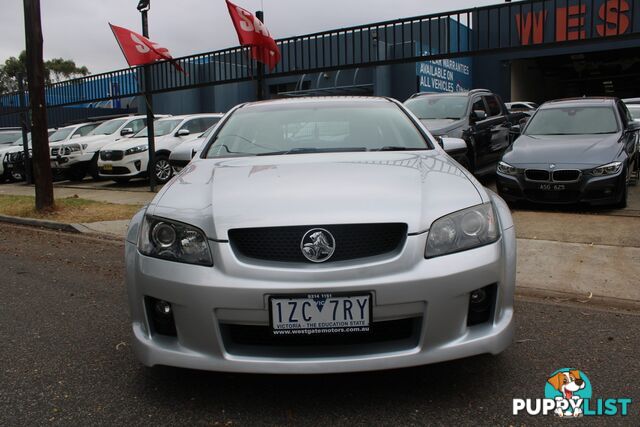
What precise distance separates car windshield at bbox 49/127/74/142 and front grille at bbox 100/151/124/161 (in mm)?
4452

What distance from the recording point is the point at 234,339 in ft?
8.75

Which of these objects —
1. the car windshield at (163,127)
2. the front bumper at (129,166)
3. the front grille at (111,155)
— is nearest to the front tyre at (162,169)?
the front bumper at (129,166)

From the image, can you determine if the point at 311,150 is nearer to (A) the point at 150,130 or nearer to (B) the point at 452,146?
(B) the point at 452,146

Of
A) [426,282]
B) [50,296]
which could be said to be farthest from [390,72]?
[426,282]

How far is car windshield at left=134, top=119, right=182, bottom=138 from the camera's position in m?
14.0

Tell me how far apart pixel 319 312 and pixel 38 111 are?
8.56m

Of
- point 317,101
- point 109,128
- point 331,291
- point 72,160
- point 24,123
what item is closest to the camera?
point 331,291

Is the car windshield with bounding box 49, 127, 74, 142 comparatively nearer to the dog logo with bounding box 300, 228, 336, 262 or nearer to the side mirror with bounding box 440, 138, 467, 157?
the side mirror with bounding box 440, 138, 467, 157

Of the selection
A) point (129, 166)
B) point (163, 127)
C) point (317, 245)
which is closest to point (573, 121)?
point (317, 245)

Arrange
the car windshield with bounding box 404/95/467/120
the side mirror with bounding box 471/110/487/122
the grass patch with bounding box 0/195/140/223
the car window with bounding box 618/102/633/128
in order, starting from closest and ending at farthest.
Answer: the car window with bounding box 618/102/633/128
the grass patch with bounding box 0/195/140/223
the side mirror with bounding box 471/110/487/122
the car windshield with bounding box 404/95/467/120

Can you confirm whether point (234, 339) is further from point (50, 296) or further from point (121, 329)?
point (50, 296)

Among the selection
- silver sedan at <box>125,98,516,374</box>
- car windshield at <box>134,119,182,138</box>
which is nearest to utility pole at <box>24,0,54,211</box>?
car windshield at <box>134,119,182,138</box>

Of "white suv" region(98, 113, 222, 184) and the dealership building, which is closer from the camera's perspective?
the dealership building

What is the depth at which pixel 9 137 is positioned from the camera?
64.6 ft
